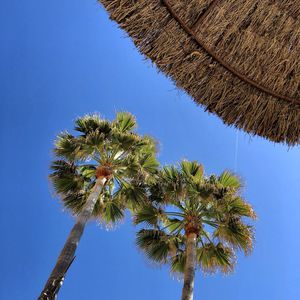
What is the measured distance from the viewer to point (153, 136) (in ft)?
40.4

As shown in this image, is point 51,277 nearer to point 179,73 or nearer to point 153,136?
point 179,73

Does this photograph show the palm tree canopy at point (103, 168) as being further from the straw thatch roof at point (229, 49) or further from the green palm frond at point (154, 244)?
the straw thatch roof at point (229, 49)

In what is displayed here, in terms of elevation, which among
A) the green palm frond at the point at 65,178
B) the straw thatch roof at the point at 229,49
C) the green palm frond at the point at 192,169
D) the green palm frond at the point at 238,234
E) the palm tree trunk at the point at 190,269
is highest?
the green palm frond at the point at 192,169

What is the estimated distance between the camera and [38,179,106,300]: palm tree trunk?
21.1 ft

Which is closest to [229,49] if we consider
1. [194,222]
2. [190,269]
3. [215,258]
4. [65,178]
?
[190,269]

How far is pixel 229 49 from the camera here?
4070 mm

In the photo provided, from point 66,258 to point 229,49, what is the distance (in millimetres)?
4690

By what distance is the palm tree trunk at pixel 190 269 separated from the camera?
8.39 meters

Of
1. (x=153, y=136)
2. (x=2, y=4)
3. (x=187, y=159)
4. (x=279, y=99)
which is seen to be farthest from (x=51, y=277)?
(x=2, y=4)

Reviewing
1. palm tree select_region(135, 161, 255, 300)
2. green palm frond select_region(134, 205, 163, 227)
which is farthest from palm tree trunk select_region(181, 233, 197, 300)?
green palm frond select_region(134, 205, 163, 227)

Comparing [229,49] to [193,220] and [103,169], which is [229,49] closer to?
[193,220]

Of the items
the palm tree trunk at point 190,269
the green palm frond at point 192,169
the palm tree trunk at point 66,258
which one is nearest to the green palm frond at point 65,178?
the palm tree trunk at point 66,258

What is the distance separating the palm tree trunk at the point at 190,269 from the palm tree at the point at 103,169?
1.65 meters

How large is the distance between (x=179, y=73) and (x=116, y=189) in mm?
7468
